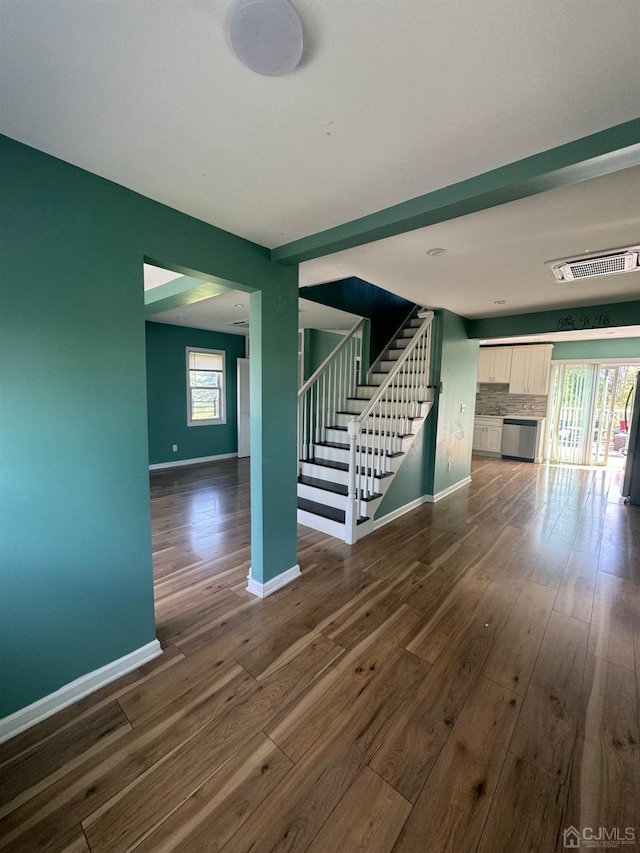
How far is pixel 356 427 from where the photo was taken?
3.30 meters

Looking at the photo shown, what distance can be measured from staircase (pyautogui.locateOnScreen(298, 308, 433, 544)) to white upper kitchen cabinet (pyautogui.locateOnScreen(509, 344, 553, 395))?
10.5 feet

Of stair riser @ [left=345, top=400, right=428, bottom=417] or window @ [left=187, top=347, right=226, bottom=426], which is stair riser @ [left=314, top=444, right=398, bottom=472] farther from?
window @ [left=187, top=347, right=226, bottom=426]

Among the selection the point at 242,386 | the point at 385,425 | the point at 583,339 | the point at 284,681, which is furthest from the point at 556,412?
the point at 284,681

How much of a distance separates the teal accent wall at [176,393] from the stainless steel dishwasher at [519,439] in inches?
235

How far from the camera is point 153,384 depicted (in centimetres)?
571

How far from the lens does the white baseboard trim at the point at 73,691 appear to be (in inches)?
57.9

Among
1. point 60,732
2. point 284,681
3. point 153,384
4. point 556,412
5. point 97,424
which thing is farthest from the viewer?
point 556,412

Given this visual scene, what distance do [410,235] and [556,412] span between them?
6.69m

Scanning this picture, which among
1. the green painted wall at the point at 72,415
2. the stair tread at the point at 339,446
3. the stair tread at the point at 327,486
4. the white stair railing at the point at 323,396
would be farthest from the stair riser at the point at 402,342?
the green painted wall at the point at 72,415

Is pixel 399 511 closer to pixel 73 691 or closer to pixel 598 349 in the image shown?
pixel 73 691

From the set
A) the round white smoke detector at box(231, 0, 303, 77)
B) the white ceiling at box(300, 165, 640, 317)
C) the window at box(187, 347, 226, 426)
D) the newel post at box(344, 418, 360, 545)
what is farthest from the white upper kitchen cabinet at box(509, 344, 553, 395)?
the round white smoke detector at box(231, 0, 303, 77)

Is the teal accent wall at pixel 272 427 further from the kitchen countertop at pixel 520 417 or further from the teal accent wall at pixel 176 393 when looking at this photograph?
the kitchen countertop at pixel 520 417

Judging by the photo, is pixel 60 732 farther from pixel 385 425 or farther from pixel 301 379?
pixel 301 379

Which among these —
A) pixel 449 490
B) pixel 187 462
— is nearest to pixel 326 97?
pixel 449 490
